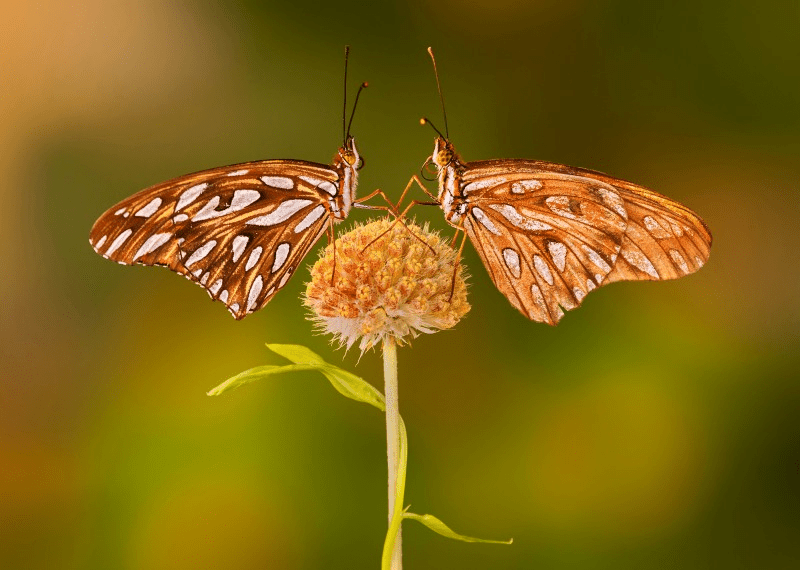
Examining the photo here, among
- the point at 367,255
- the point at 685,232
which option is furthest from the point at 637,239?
the point at 367,255

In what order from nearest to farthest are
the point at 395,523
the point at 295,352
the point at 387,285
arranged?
1. the point at 395,523
2. the point at 387,285
3. the point at 295,352

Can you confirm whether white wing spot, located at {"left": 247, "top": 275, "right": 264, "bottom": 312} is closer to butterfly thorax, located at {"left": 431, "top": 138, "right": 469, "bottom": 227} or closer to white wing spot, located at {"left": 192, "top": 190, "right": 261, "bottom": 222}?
white wing spot, located at {"left": 192, "top": 190, "right": 261, "bottom": 222}

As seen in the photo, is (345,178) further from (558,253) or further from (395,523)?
(395,523)

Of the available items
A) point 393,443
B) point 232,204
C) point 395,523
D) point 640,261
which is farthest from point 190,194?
point 640,261

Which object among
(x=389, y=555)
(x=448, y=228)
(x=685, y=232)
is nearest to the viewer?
(x=389, y=555)

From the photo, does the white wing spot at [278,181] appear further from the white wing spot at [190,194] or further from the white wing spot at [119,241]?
the white wing spot at [119,241]

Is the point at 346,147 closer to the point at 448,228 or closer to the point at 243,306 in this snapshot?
the point at 243,306
